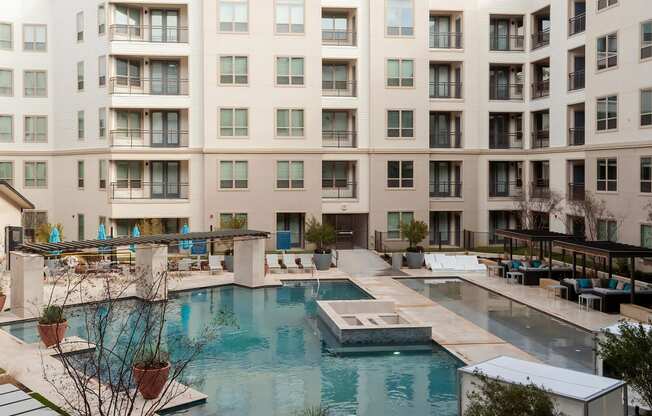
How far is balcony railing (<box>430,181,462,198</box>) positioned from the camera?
47594 mm

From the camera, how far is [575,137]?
1678 inches

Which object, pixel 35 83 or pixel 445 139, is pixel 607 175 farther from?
pixel 35 83

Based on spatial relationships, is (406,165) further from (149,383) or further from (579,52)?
(149,383)

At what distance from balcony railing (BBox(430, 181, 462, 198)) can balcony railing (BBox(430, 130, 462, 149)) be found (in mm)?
2436

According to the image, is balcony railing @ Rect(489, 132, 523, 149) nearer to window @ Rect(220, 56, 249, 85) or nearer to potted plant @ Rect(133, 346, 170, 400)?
window @ Rect(220, 56, 249, 85)

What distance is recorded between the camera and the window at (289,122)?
4353 cm

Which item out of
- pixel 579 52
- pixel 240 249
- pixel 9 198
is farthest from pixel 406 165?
pixel 9 198

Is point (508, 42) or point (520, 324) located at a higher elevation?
point (508, 42)

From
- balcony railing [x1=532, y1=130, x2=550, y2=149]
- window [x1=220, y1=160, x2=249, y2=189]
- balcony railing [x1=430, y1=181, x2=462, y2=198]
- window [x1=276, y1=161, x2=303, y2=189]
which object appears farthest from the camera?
balcony railing [x1=430, y1=181, x2=462, y2=198]

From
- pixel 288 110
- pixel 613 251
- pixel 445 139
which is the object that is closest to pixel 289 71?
pixel 288 110

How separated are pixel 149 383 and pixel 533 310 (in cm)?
1651

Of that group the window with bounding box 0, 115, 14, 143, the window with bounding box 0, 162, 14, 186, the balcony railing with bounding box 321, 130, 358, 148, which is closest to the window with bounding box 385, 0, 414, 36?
the balcony railing with bounding box 321, 130, 358, 148

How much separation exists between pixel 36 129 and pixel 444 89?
85.9 ft

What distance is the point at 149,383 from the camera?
52.0 feet
